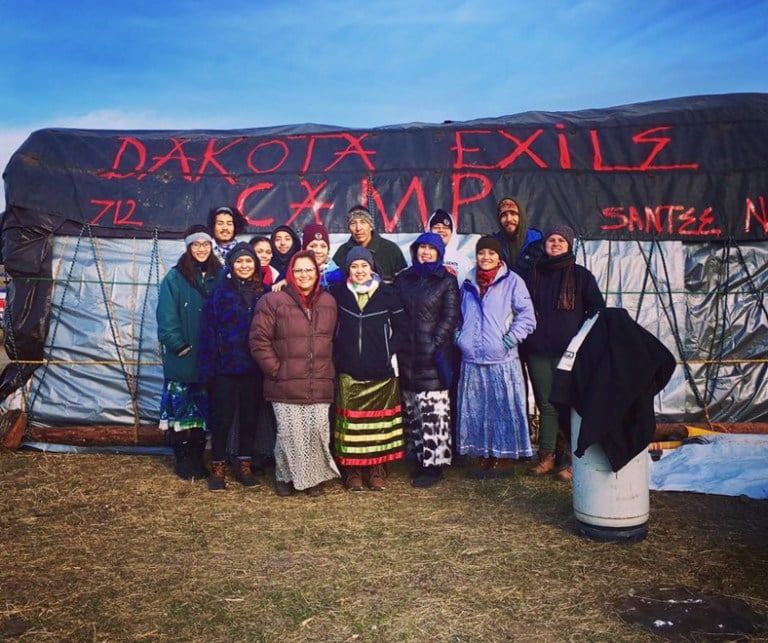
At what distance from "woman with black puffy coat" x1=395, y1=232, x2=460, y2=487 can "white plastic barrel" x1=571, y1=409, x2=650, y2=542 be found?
1.22 meters

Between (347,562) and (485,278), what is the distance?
208 cm

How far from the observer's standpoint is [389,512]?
419 centimetres

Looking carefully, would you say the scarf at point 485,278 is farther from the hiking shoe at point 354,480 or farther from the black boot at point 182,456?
Answer: the black boot at point 182,456

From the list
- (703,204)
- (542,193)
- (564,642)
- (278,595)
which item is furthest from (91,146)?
(564,642)

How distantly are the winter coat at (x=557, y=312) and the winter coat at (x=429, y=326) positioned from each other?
0.55 metres

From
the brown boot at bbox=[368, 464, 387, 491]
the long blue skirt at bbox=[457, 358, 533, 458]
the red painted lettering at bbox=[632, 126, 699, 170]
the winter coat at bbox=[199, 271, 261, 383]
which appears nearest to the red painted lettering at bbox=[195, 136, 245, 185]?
the winter coat at bbox=[199, 271, 261, 383]

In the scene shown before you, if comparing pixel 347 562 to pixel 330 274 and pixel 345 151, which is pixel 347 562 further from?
pixel 345 151

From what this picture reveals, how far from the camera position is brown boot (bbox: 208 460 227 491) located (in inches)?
184

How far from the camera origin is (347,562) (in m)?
3.44

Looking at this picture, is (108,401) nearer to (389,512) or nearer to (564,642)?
(389,512)

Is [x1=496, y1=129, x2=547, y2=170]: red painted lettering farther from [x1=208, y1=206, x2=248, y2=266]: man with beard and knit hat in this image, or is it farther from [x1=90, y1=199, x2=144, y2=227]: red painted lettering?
[x1=90, y1=199, x2=144, y2=227]: red painted lettering

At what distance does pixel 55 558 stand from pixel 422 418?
87.4 inches

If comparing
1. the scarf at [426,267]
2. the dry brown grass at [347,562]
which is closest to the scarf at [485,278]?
the scarf at [426,267]

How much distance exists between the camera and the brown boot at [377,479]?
4.63 meters
